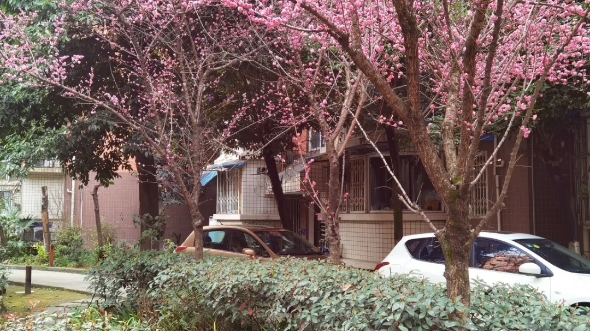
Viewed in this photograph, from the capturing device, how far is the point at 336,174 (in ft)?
30.6

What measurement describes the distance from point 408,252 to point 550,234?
511cm

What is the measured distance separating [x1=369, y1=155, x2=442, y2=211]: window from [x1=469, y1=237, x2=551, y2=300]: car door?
7.78 metres

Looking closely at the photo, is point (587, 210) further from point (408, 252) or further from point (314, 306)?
point (314, 306)

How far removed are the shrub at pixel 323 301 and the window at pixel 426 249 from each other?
125 inches

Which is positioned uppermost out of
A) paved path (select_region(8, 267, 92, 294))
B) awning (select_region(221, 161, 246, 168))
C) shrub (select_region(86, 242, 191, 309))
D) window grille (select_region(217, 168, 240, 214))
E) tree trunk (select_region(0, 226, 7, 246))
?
awning (select_region(221, 161, 246, 168))

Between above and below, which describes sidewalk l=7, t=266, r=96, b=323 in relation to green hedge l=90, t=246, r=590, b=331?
below

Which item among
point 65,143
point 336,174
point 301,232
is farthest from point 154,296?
point 301,232

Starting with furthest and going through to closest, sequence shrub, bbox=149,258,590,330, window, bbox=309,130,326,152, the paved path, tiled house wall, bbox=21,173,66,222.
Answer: tiled house wall, bbox=21,173,66,222
window, bbox=309,130,326,152
the paved path
shrub, bbox=149,258,590,330

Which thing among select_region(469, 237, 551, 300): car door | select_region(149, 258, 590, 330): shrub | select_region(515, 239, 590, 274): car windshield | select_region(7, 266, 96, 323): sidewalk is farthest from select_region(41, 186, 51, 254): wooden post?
select_region(515, 239, 590, 274): car windshield

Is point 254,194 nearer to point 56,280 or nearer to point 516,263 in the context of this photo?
point 56,280

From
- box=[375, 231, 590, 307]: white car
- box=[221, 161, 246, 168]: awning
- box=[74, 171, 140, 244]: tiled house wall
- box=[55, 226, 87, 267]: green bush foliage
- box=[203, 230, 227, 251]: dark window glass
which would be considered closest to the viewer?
box=[375, 231, 590, 307]: white car

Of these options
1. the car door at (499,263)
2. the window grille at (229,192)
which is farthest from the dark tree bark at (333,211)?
the window grille at (229,192)

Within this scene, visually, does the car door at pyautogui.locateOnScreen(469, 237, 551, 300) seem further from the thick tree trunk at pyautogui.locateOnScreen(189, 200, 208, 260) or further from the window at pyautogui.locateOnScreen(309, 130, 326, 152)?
the window at pyautogui.locateOnScreen(309, 130, 326, 152)

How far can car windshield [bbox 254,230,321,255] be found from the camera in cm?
1405
